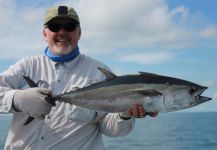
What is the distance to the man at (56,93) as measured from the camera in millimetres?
4797

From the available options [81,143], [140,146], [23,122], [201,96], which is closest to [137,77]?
[201,96]

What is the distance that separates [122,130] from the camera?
198 inches

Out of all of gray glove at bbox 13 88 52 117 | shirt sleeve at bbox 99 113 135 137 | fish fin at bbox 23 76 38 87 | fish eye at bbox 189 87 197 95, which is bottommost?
shirt sleeve at bbox 99 113 135 137

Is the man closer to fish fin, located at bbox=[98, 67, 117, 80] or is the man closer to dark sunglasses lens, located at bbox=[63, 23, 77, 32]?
dark sunglasses lens, located at bbox=[63, 23, 77, 32]

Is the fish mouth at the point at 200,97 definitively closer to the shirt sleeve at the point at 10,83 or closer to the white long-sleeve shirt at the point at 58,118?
the white long-sleeve shirt at the point at 58,118

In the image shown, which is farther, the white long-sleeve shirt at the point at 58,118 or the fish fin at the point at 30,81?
the white long-sleeve shirt at the point at 58,118

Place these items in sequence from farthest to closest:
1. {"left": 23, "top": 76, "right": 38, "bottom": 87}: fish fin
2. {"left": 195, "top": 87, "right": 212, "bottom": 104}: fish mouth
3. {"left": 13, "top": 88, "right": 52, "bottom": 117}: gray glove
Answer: {"left": 23, "top": 76, "right": 38, "bottom": 87}: fish fin
{"left": 13, "top": 88, "right": 52, "bottom": 117}: gray glove
{"left": 195, "top": 87, "right": 212, "bottom": 104}: fish mouth

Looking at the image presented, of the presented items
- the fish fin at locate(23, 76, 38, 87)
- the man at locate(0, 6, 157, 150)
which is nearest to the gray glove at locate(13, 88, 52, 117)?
the man at locate(0, 6, 157, 150)

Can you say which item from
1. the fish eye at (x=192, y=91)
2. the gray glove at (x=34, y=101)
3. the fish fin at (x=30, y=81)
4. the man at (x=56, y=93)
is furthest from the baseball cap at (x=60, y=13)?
the fish eye at (x=192, y=91)

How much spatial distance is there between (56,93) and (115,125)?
689 mm

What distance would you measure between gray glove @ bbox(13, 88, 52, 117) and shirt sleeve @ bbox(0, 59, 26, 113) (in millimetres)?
119

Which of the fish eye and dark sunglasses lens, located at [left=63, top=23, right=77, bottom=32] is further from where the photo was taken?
dark sunglasses lens, located at [left=63, top=23, right=77, bottom=32]

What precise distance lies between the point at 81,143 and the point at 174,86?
3.90 ft

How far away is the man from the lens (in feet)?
15.7
